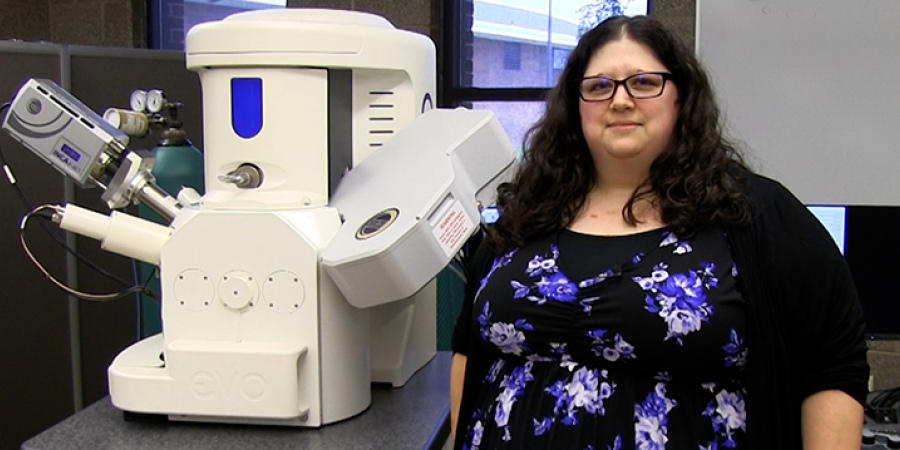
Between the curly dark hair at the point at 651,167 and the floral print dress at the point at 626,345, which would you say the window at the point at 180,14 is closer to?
the curly dark hair at the point at 651,167

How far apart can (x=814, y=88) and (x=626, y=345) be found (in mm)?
1249

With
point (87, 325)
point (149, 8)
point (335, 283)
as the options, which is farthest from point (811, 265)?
point (149, 8)

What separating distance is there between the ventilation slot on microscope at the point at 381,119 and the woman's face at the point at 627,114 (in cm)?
40

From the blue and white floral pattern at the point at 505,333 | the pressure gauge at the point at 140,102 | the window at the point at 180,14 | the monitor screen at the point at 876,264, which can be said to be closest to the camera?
the blue and white floral pattern at the point at 505,333

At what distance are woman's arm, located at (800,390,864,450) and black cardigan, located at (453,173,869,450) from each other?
1 centimetres

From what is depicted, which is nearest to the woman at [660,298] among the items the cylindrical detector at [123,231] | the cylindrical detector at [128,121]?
the cylindrical detector at [123,231]

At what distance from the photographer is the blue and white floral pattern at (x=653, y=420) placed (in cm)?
111

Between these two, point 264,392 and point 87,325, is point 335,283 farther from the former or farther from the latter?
point 87,325

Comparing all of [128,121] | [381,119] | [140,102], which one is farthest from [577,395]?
[140,102]

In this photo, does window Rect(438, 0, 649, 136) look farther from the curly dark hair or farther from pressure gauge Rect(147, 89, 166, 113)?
the curly dark hair

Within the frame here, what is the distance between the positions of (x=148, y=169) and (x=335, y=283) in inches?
15.3

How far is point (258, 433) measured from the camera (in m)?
1.32

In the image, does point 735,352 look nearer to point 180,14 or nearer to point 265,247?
point 265,247

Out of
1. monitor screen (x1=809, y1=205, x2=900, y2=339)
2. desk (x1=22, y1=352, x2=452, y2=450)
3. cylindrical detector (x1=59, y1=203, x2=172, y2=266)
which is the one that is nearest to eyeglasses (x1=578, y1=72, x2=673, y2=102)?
desk (x1=22, y1=352, x2=452, y2=450)
